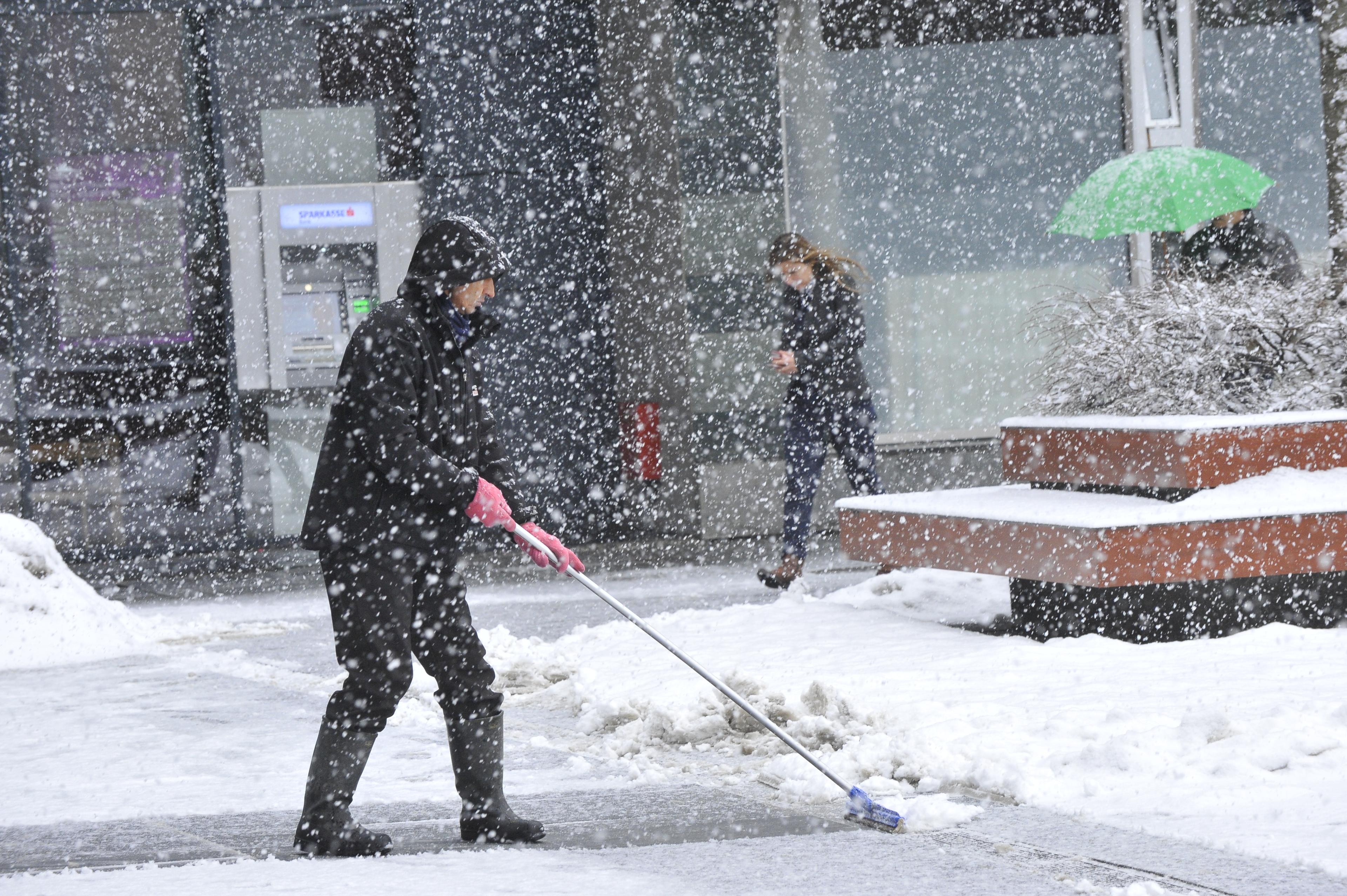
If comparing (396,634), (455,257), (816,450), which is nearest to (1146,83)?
(816,450)

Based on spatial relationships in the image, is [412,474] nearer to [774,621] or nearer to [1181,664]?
[1181,664]

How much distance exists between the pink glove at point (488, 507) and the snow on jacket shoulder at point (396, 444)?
18mm

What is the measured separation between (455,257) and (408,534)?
0.71 metres

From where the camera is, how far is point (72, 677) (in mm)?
7977

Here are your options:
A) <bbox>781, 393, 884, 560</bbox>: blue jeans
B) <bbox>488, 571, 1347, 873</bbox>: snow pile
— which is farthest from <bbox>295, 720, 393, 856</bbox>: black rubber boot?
<bbox>781, 393, 884, 560</bbox>: blue jeans

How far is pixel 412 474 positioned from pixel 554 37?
9412mm

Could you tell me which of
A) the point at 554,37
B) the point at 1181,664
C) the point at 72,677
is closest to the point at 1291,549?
the point at 1181,664

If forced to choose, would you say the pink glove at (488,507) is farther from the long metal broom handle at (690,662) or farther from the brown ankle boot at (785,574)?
the brown ankle boot at (785,574)

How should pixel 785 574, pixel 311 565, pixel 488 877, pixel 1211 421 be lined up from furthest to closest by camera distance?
1. pixel 311 565
2. pixel 785 574
3. pixel 1211 421
4. pixel 488 877

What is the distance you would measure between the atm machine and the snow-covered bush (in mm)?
6294

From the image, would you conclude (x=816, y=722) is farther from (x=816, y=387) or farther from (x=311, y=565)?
(x=311, y=565)

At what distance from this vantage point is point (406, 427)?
173 inches

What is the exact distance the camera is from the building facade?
12.7 meters

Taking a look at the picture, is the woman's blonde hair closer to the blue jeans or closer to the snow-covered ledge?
the blue jeans
